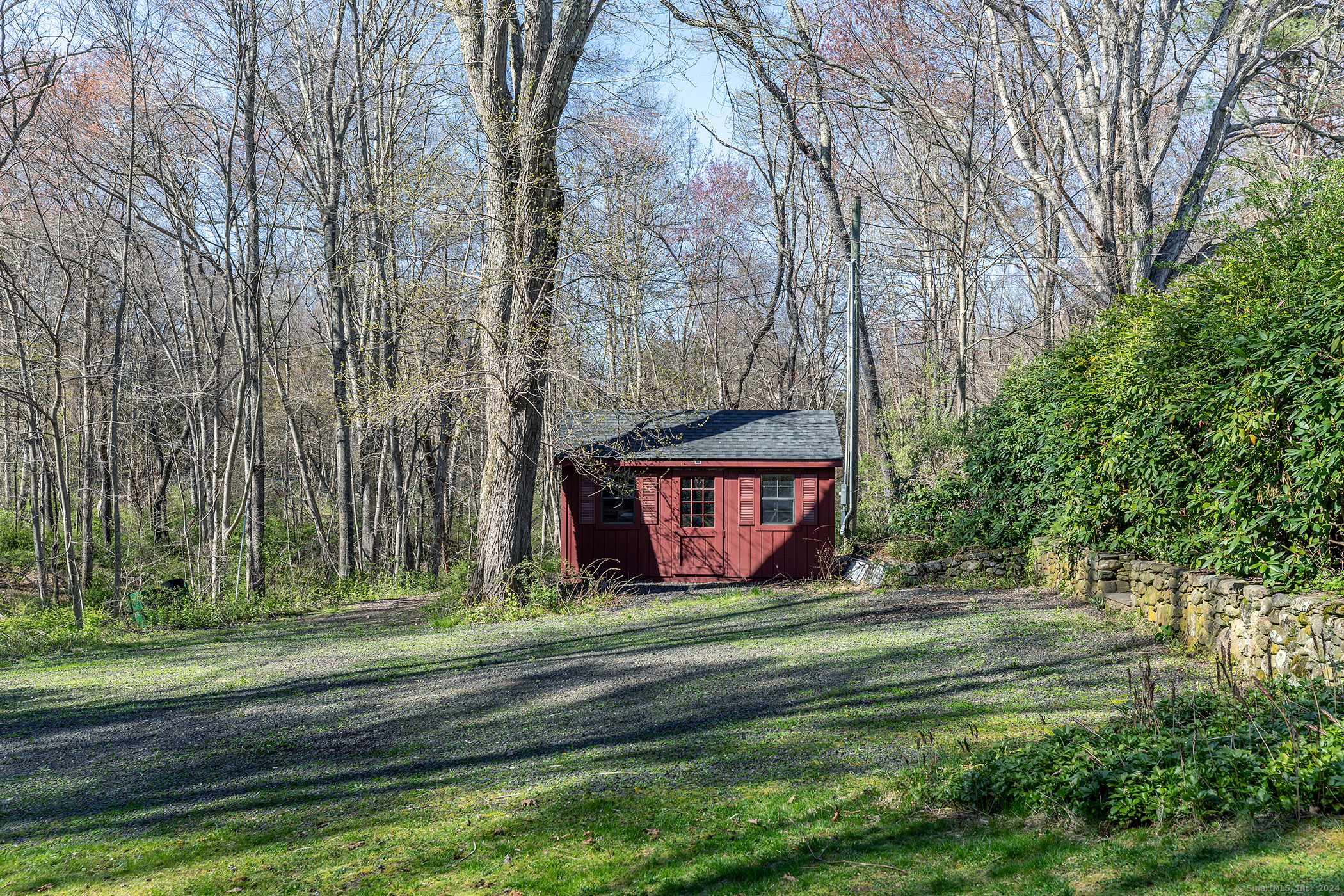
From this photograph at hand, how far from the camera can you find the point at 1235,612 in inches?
242

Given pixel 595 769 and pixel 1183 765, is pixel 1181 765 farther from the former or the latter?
pixel 595 769

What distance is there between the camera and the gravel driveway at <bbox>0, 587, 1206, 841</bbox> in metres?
5.06

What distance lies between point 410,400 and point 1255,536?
9.28 metres

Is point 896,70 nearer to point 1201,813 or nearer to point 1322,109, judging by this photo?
point 1322,109

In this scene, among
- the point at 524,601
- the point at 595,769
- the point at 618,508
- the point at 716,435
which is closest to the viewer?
the point at 595,769

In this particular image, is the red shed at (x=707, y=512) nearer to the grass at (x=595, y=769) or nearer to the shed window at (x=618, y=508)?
the shed window at (x=618, y=508)

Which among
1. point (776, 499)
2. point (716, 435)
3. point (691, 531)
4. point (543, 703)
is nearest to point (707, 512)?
point (691, 531)

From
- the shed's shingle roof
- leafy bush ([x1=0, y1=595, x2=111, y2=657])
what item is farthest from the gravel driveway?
the shed's shingle roof

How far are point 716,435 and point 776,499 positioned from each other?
168 cm

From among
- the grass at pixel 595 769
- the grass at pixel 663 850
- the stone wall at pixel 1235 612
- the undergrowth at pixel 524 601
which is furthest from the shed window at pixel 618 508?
the grass at pixel 663 850

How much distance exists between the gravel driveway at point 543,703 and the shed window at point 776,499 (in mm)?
4542

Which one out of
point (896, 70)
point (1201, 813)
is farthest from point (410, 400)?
point (896, 70)

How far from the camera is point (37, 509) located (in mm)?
14141

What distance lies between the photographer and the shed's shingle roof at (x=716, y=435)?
14.1m
